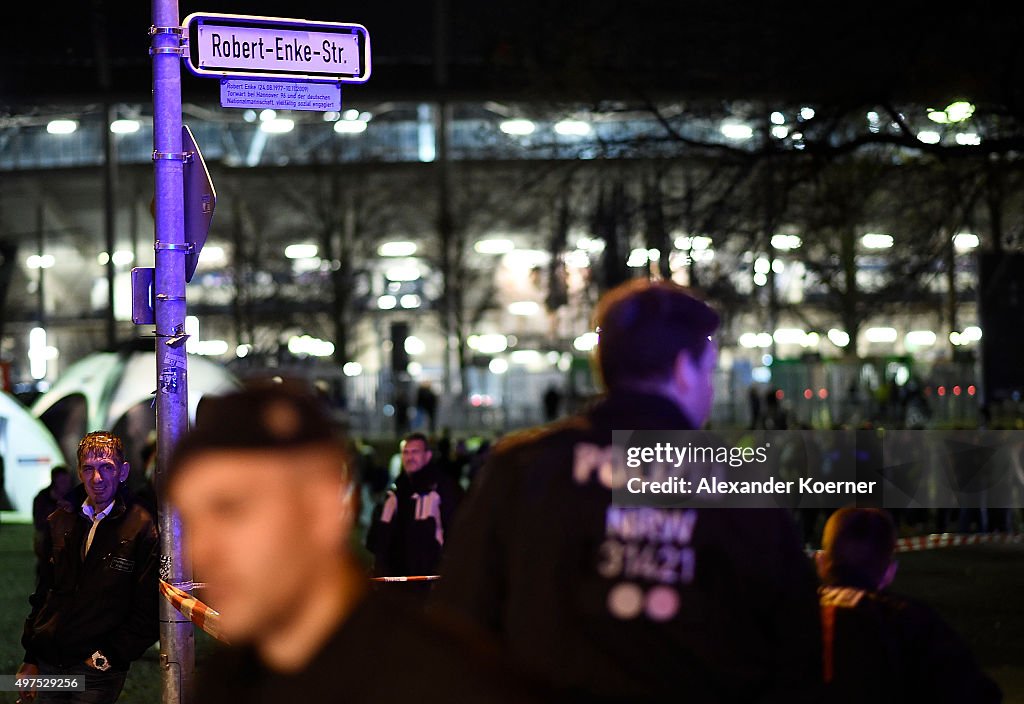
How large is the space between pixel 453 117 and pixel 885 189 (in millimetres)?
40614

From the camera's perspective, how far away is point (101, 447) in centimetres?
611

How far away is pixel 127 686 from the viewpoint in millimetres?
10023

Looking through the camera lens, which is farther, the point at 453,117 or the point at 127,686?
the point at 453,117

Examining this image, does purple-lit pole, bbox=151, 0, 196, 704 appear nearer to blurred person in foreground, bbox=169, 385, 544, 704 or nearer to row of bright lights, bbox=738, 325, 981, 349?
blurred person in foreground, bbox=169, 385, 544, 704

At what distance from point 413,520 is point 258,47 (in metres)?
3.47

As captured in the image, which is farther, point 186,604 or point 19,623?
point 19,623

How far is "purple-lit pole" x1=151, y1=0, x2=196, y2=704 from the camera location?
23.9ft

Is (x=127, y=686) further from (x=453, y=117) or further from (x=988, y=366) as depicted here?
(x=453, y=117)

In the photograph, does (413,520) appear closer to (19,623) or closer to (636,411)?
(19,623)

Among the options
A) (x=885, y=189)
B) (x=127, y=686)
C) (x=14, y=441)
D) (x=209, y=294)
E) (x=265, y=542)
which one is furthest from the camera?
(x=209, y=294)

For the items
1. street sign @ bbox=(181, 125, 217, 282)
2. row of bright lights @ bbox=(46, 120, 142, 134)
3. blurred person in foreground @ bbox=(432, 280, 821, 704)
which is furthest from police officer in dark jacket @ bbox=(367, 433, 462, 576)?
row of bright lights @ bbox=(46, 120, 142, 134)

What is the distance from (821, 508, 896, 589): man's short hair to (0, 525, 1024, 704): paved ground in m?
5.78

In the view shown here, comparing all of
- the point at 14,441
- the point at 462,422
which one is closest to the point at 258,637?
the point at 14,441

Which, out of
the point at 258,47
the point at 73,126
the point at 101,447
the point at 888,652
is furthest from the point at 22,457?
the point at 73,126
